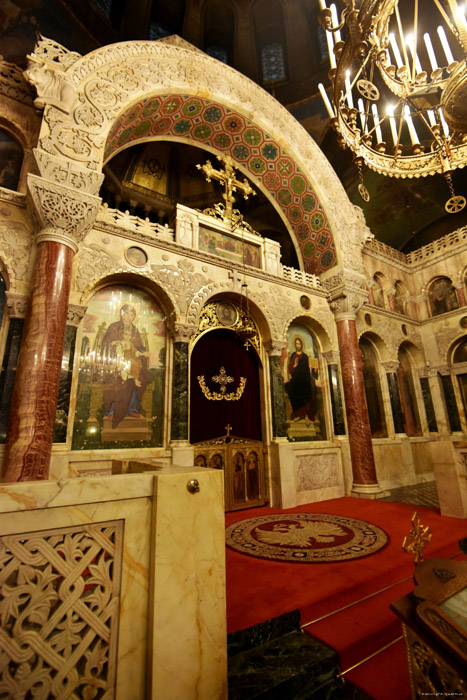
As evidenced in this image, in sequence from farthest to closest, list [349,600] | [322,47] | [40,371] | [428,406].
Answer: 1. [322,47]
2. [428,406]
3. [40,371]
4. [349,600]

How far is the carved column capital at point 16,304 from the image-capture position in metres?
4.55

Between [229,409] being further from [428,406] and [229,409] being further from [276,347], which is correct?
[428,406]

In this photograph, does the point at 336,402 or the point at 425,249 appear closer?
the point at 336,402

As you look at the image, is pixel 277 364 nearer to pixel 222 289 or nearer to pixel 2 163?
pixel 222 289

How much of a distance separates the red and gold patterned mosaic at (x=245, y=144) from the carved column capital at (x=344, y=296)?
57cm

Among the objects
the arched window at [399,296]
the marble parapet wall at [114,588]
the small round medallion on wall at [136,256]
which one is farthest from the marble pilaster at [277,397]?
the arched window at [399,296]

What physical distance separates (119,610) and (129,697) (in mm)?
339

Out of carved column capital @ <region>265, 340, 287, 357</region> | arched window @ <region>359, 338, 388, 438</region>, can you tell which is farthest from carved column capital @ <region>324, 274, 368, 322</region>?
carved column capital @ <region>265, 340, 287, 357</region>

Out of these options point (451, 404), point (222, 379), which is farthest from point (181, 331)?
point (451, 404)

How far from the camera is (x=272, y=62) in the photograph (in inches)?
516

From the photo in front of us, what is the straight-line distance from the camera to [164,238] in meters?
6.16

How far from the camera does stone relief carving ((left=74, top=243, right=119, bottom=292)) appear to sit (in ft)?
17.0

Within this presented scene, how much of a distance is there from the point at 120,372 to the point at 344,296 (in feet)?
18.3

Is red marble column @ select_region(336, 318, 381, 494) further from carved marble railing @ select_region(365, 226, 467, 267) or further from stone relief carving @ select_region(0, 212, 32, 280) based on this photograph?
stone relief carving @ select_region(0, 212, 32, 280)
